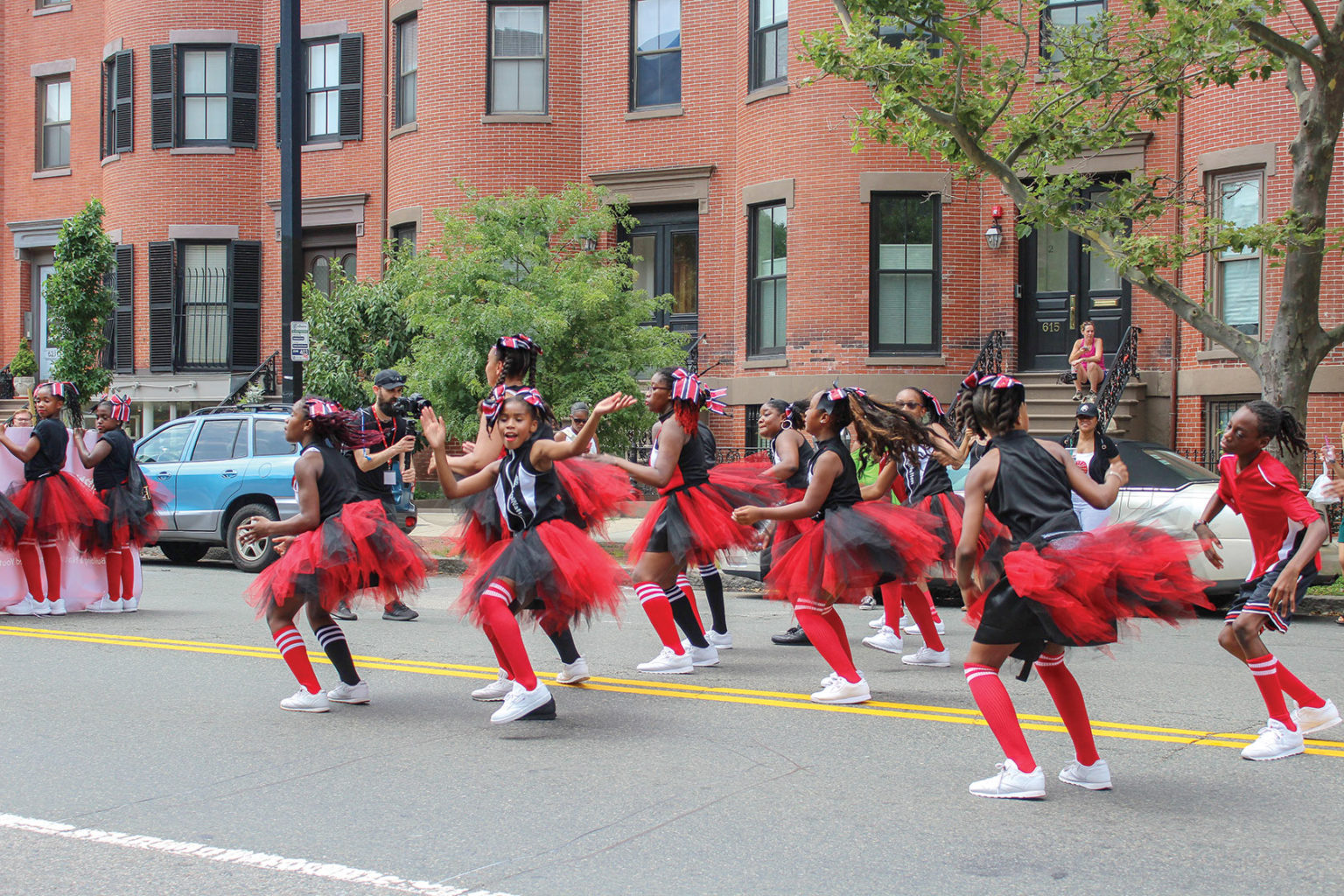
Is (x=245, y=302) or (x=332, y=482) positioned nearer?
(x=332, y=482)

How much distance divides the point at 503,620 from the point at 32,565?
6.48m

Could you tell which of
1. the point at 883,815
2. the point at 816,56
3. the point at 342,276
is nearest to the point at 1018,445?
the point at 883,815

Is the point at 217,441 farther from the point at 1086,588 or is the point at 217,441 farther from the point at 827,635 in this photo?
the point at 1086,588

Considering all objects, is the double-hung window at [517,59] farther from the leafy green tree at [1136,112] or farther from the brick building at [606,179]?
the leafy green tree at [1136,112]

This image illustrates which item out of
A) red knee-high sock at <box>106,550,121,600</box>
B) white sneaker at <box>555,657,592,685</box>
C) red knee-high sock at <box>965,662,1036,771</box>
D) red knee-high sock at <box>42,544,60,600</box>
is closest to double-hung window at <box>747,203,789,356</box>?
red knee-high sock at <box>106,550,121,600</box>

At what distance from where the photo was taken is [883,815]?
5.41 metres

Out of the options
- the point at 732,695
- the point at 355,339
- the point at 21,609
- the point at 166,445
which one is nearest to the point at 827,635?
the point at 732,695

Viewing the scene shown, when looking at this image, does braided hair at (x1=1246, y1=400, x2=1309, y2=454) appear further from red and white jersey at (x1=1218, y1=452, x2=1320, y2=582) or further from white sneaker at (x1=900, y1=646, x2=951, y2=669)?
white sneaker at (x1=900, y1=646, x2=951, y2=669)

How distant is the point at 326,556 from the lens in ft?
23.3

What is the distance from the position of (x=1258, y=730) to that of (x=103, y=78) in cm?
2679

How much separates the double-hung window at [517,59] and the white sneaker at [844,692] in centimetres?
1711

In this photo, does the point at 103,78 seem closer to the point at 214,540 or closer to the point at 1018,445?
the point at 214,540

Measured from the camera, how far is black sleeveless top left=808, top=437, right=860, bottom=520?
7.51 meters

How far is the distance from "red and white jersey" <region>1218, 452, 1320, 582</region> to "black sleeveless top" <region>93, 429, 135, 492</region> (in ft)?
29.8
